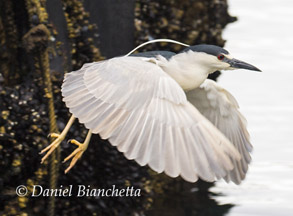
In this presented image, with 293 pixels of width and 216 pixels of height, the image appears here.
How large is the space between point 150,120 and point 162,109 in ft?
0.24

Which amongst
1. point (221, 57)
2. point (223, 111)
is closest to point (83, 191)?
point (223, 111)

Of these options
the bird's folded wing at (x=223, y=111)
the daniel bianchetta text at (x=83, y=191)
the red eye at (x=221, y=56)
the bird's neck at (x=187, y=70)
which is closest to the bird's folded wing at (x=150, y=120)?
the bird's neck at (x=187, y=70)

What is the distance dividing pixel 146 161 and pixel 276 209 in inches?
79.7

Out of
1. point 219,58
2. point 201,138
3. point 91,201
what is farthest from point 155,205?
point 201,138

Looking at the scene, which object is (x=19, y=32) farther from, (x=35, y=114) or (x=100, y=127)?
(x=100, y=127)

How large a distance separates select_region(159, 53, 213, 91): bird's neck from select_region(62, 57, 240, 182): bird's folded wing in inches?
8.8

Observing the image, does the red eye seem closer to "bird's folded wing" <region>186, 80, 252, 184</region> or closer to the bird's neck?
the bird's neck

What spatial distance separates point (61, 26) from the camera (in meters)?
4.64

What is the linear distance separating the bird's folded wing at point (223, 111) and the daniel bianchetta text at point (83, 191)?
86 cm

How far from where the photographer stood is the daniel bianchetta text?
4.35 metres

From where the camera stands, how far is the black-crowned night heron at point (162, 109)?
3.18m

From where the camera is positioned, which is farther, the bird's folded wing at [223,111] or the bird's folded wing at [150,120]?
the bird's folded wing at [223,111]

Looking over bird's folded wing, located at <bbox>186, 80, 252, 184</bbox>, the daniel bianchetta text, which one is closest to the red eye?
bird's folded wing, located at <bbox>186, 80, 252, 184</bbox>

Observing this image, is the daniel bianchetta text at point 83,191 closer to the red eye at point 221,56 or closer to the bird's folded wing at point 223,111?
the bird's folded wing at point 223,111
